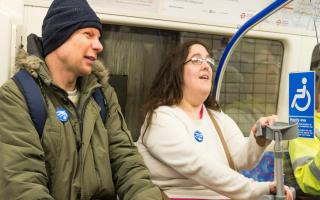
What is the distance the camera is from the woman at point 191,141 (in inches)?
72.4

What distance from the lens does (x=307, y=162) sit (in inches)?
81.5

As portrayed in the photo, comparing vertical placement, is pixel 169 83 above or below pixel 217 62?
below

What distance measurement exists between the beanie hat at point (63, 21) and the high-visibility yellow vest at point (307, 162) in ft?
4.25

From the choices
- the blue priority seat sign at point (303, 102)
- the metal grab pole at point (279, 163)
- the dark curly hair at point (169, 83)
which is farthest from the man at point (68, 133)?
the blue priority seat sign at point (303, 102)

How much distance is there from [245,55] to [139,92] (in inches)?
32.3

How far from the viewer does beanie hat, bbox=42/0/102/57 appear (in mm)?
1636

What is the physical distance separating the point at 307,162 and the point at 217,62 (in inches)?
35.3

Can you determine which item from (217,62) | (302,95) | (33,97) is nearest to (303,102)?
(302,95)

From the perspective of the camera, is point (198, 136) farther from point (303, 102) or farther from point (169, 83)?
point (303, 102)

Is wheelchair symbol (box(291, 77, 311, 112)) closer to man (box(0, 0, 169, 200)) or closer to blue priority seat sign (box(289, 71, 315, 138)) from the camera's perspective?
blue priority seat sign (box(289, 71, 315, 138))

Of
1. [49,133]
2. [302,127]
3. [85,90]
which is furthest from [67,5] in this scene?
[302,127]

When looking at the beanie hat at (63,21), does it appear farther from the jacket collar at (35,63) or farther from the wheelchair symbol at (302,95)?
the wheelchair symbol at (302,95)

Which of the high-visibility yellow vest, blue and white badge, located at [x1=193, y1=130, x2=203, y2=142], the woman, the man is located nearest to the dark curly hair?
the woman

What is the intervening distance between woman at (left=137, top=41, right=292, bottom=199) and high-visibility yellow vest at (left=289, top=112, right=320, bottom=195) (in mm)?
250
